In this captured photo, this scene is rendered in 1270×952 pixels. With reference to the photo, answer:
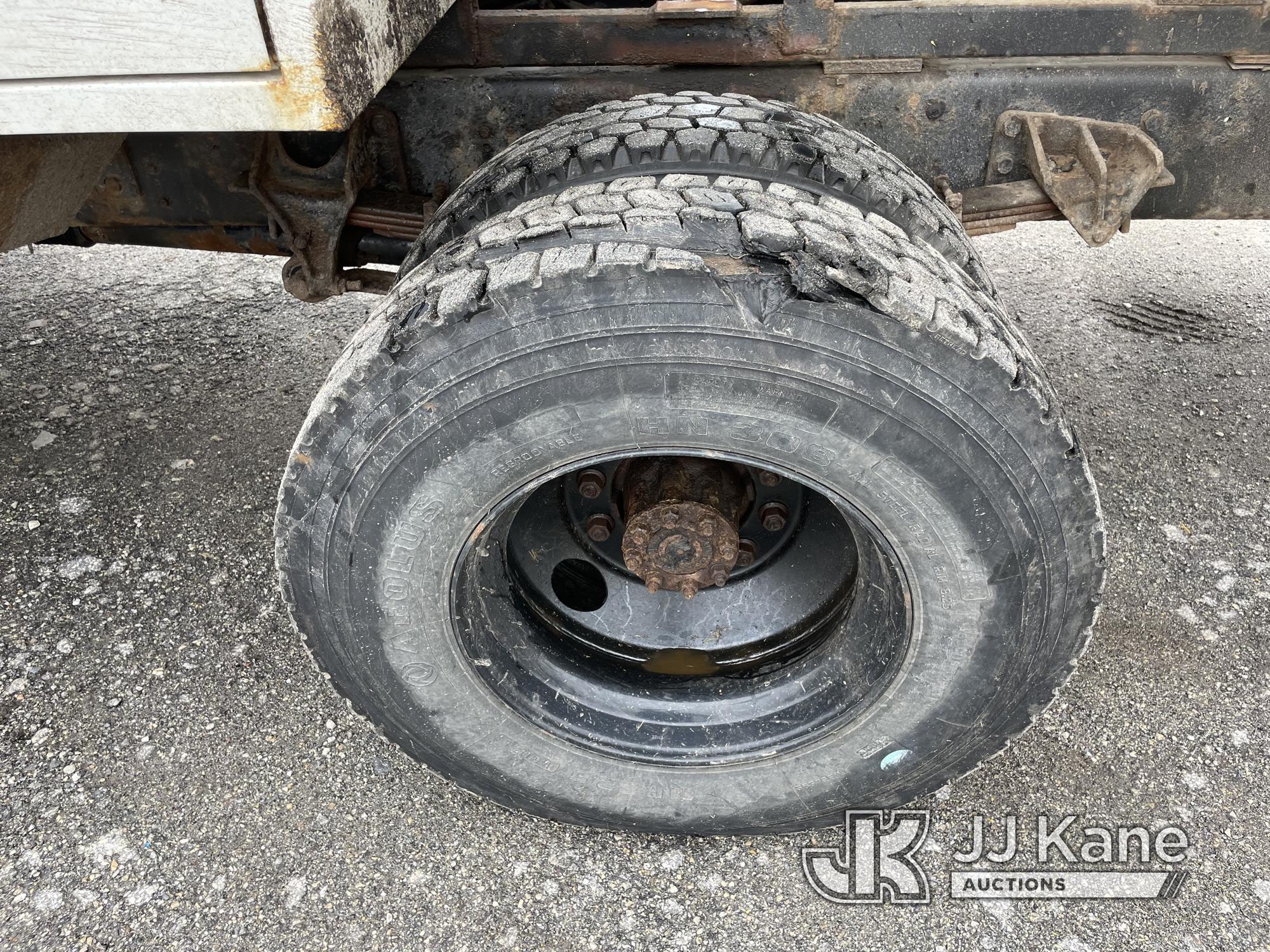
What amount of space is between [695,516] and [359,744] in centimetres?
104

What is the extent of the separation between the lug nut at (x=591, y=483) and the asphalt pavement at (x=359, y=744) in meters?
0.74

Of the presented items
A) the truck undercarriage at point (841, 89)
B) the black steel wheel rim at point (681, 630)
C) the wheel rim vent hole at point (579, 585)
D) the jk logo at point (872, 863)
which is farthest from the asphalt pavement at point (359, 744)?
the truck undercarriage at point (841, 89)

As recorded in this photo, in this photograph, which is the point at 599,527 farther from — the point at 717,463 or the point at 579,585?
the point at 717,463

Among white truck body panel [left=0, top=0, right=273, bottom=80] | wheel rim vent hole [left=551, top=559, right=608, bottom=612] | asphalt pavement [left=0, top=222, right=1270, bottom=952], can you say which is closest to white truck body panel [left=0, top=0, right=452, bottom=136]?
white truck body panel [left=0, top=0, right=273, bottom=80]

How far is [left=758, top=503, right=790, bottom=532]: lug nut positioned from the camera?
2090 mm

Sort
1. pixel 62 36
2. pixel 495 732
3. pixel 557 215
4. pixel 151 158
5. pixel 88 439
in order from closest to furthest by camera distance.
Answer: pixel 62 36, pixel 557 215, pixel 495 732, pixel 151 158, pixel 88 439

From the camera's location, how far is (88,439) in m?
3.38

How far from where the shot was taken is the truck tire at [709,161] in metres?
1.96

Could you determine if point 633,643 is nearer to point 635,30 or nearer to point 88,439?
point 635,30

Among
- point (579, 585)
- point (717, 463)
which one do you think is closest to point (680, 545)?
point (717, 463)

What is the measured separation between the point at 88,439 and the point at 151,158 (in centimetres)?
126

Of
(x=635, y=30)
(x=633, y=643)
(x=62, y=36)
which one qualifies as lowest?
(x=633, y=643)

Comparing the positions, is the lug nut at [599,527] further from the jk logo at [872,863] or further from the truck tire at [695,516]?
the jk logo at [872,863]

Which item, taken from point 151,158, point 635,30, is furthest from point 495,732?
point 151,158
